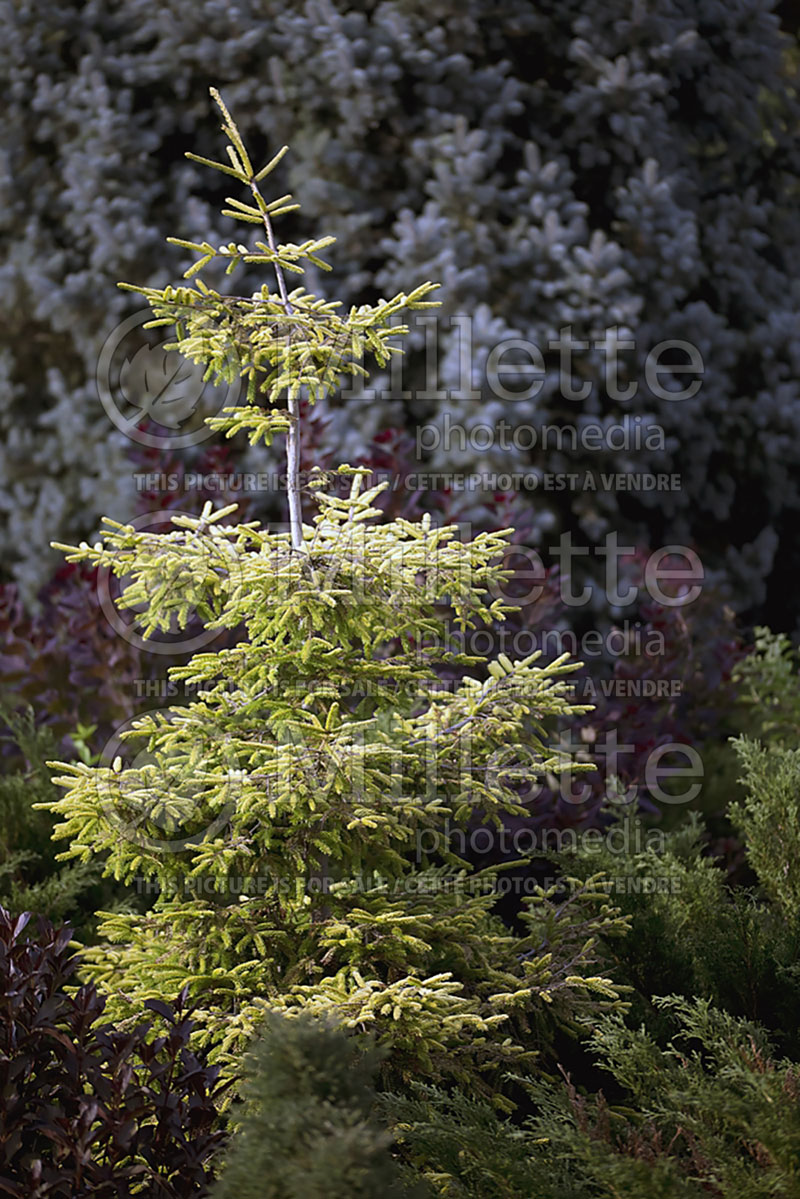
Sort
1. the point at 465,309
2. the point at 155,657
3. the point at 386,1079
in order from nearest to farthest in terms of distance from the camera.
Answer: the point at 386,1079
the point at 155,657
the point at 465,309

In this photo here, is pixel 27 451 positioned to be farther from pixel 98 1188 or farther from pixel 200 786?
pixel 98 1188

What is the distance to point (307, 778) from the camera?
6.76 feet

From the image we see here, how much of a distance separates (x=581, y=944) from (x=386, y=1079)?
0.55m

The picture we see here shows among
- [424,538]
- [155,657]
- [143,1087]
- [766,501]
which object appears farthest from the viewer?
[766,501]

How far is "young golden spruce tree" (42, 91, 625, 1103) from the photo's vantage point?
210cm

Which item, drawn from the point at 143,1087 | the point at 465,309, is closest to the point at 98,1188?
the point at 143,1087

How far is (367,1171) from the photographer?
1360mm

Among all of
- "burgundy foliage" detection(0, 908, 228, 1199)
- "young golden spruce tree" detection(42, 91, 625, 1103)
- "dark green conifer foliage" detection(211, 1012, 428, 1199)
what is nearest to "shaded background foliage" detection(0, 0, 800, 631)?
"young golden spruce tree" detection(42, 91, 625, 1103)

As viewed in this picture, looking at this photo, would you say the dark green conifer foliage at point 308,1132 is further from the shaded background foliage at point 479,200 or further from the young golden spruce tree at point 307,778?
the shaded background foliage at point 479,200

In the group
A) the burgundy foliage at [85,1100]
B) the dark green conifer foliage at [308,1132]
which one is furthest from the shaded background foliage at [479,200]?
the dark green conifer foliage at [308,1132]

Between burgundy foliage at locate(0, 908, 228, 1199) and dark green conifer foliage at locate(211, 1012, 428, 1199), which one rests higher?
dark green conifer foliage at locate(211, 1012, 428, 1199)

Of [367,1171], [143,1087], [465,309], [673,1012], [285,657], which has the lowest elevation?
[673,1012]

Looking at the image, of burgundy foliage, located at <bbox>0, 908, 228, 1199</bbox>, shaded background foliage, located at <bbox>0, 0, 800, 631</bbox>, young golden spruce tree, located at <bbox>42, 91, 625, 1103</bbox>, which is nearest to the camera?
burgundy foliage, located at <bbox>0, 908, 228, 1199</bbox>

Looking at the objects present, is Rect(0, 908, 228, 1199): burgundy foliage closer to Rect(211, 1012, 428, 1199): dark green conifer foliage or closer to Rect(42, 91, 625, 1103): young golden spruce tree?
Rect(42, 91, 625, 1103): young golden spruce tree
